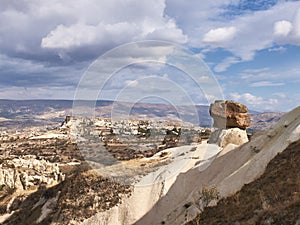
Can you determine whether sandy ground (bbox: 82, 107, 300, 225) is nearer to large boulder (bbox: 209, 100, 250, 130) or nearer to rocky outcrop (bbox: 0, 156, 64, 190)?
large boulder (bbox: 209, 100, 250, 130)

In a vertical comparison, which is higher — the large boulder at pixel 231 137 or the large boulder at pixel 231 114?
the large boulder at pixel 231 114

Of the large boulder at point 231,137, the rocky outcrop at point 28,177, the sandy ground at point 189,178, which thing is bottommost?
the rocky outcrop at point 28,177

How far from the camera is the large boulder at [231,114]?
38156mm

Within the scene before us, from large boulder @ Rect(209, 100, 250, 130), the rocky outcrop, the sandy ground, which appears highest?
large boulder @ Rect(209, 100, 250, 130)

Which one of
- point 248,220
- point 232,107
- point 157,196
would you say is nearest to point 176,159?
point 157,196

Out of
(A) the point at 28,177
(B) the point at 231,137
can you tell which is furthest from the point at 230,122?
(A) the point at 28,177

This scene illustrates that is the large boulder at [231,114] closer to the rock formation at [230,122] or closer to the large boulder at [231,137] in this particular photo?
the rock formation at [230,122]

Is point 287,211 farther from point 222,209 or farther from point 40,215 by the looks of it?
point 40,215

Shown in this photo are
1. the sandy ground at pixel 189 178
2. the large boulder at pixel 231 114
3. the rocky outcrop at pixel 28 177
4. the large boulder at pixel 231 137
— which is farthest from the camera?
the rocky outcrop at pixel 28 177

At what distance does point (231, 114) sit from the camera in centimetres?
3825

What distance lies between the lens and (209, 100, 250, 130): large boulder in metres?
38.2

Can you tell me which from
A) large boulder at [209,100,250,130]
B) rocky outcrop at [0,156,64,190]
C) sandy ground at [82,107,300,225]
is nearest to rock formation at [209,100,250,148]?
large boulder at [209,100,250,130]

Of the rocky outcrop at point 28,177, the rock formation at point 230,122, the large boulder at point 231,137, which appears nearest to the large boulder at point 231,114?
the rock formation at point 230,122

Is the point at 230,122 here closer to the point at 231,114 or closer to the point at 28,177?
the point at 231,114
